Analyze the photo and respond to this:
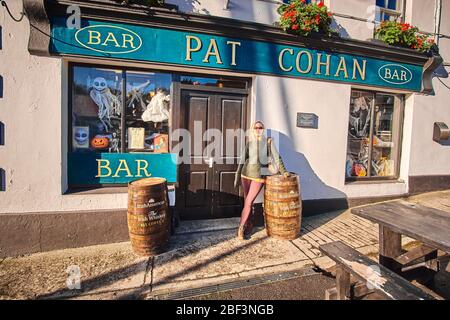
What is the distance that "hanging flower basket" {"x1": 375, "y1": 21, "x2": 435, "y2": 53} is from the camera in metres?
5.41

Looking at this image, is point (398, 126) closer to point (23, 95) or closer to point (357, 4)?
point (357, 4)

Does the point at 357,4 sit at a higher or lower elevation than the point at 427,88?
higher

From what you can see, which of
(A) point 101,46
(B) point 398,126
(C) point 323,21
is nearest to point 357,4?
(C) point 323,21

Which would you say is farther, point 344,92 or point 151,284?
point 344,92

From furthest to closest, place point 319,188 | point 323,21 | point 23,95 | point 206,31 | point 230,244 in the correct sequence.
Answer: point 319,188 < point 323,21 < point 206,31 < point 230,244 < point 23,95

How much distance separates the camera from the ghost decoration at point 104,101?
433 centimetres

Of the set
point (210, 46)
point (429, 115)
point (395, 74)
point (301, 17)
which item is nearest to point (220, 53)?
point (210, 46)

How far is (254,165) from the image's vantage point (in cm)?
422

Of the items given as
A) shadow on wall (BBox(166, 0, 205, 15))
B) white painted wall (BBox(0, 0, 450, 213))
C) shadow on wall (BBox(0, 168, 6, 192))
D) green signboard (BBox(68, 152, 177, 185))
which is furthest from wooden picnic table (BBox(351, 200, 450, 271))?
shadow on wall (BBox(0, 168, 6, 192))

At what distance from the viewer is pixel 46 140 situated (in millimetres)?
3818

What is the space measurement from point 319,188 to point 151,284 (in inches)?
150

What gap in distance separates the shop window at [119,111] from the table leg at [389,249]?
3.67m

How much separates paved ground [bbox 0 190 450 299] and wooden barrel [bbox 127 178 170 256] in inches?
7.2

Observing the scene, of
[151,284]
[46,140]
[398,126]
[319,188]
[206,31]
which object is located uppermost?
[206,31]
